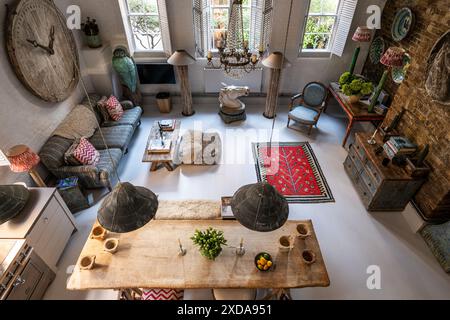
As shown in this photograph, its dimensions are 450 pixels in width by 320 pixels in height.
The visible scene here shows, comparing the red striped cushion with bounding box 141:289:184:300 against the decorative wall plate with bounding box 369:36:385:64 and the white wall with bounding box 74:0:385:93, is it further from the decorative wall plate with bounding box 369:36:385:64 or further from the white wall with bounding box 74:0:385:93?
the decorative wall plate with bounding box 369:36:385:64

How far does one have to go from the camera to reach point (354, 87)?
483 centimetres

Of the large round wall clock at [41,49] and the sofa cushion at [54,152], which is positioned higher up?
the large round wall clock at [41,49]

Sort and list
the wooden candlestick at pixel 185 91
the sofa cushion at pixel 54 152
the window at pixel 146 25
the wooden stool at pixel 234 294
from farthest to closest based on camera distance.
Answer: the wooden candlestick at pixel 185 91 < the window at pixel 146 25 < the sofa cushion at pixel 54 152 < the wooden stool at pixel 234 294

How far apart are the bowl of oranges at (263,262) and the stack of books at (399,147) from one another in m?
2.43

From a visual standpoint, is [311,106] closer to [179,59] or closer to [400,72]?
[400,72]

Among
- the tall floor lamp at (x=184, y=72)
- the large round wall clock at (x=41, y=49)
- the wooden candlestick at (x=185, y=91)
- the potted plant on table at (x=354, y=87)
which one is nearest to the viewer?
the large round wall clock at (x=41, y=49)

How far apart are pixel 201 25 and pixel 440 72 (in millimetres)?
4246

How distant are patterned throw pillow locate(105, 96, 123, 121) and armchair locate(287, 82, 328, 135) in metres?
3.55

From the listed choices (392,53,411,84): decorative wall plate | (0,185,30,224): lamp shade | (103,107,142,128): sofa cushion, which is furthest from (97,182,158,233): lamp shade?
(392,53,411,84): decorative wall plate

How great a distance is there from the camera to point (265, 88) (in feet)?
20.7

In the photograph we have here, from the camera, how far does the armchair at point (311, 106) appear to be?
538 centimetres

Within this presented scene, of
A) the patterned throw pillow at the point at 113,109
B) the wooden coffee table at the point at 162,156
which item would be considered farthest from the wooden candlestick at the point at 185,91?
the patterned throw pillow at the point at 113,109

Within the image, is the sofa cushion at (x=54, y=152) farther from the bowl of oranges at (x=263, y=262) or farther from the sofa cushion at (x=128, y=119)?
the bowl of oranges at (x=263, y=262)

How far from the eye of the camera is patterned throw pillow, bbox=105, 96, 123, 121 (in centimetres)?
513
